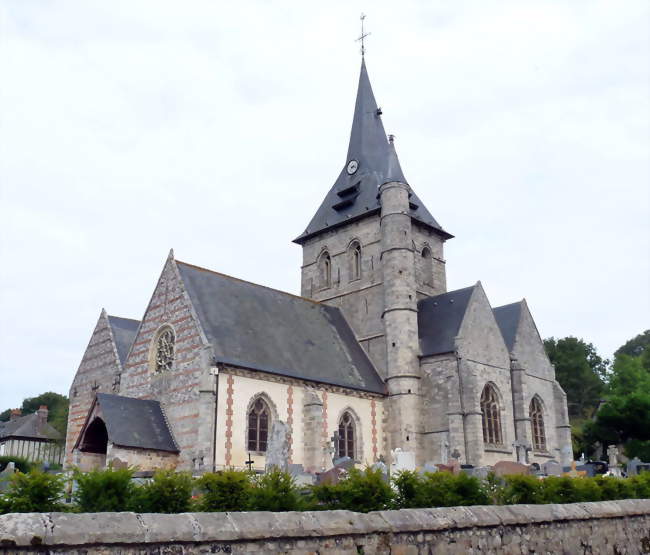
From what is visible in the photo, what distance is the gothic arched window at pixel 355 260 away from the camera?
115 ft

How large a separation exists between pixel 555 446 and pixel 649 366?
123 ft

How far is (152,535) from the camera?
6945mm

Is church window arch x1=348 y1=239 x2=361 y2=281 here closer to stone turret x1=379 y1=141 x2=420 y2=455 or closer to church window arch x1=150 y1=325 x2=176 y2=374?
stone turret x1=379 y1=141 x2=420 y2=455

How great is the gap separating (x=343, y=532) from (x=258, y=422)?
1635 centimetres

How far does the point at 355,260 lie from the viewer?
35.5m

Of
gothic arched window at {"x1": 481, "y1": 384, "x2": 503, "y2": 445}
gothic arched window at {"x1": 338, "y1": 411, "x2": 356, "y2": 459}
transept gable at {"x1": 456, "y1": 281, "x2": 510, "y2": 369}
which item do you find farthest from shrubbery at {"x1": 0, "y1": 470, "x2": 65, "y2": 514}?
gothic arched window at {"x1": 481, "y1": 384, "x2": 503, "y2": 445}

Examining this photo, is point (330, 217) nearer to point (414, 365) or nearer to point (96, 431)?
point (414, 365)

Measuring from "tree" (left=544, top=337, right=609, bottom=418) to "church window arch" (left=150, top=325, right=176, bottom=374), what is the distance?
45.6 metres

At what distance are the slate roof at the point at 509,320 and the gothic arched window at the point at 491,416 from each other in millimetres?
3315

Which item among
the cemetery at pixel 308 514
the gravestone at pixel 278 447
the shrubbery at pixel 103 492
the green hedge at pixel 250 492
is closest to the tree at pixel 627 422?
the gravestone at pixel 278 447

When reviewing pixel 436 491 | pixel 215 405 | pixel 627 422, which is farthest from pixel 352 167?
pixel 436 491

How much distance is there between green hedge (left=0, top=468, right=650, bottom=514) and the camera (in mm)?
8062

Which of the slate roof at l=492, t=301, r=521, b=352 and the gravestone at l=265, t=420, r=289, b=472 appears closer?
the gravestone at l=265, t=420, r=289, b=472

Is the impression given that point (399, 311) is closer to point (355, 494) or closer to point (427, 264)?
point (427, 264)
